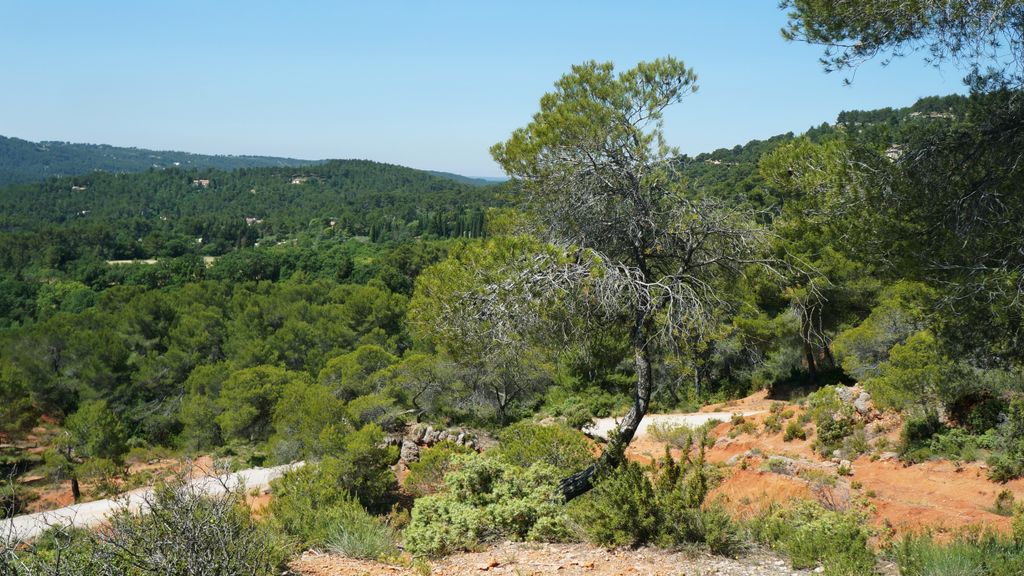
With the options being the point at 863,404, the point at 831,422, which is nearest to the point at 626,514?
the point at 831,422

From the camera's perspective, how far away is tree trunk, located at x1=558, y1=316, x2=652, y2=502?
689cm

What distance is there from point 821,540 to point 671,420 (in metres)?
13.4

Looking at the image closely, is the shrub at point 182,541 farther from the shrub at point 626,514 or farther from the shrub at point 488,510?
the shrub at point 626,514

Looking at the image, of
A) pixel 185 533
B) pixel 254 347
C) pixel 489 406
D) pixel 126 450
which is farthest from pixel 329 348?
pixel 185 533

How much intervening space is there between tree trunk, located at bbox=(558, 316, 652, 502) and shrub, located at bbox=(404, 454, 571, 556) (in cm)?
48

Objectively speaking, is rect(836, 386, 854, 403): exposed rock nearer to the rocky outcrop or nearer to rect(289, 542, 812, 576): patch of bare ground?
the rocky outcrop

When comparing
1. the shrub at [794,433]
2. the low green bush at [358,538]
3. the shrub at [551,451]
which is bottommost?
the shrub at [794,433]

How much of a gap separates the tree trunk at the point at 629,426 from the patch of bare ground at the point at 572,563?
1279 mm

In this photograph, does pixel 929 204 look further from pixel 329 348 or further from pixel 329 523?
pixel 329 348

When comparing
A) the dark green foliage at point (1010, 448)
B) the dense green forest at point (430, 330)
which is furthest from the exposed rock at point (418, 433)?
the dark green foliage at point (1010, 448)

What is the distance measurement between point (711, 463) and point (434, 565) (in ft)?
28.3

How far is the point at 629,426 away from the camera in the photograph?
7.33 metres

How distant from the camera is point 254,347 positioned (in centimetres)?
3094

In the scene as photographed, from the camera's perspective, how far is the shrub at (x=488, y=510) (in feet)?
19.6
